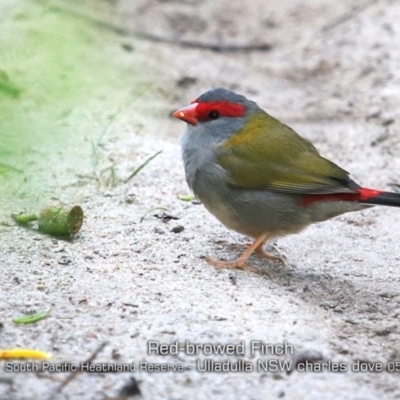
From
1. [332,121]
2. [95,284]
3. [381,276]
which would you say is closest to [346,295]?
[381,276]

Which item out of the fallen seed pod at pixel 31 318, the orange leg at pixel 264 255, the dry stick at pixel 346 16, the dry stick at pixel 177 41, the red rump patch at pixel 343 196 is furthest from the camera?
the dry stick at pixel 346 16

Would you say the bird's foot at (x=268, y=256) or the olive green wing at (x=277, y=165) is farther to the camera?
the bird's foot at (x=268, y=256)

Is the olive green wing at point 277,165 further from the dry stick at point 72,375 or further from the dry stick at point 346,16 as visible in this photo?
the dry stick at point 346,16

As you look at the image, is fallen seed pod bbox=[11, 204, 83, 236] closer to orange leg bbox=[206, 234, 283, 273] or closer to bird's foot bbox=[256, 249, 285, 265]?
orange leg bbox=[206, 234, 283, 273]

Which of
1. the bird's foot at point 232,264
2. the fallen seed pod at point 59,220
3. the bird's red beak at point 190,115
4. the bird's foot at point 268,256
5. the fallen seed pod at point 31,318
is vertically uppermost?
the bird's red beak at point 190,115

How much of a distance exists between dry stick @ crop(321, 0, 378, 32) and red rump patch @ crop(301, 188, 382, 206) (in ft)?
15.3

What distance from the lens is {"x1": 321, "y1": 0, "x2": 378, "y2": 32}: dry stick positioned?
28.3 ft

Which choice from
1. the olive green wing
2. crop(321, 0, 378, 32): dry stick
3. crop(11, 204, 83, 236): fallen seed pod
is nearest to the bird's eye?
the olive green wing

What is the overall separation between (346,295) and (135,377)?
1.49 m

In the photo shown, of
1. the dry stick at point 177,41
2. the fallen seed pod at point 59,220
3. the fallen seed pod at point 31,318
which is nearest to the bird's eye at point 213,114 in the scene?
the fallen seed pod at point 59,220

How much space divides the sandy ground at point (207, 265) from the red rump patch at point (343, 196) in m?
0.39

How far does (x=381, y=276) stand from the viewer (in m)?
4.39

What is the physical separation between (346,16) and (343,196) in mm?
4931

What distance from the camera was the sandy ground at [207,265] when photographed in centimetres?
308
